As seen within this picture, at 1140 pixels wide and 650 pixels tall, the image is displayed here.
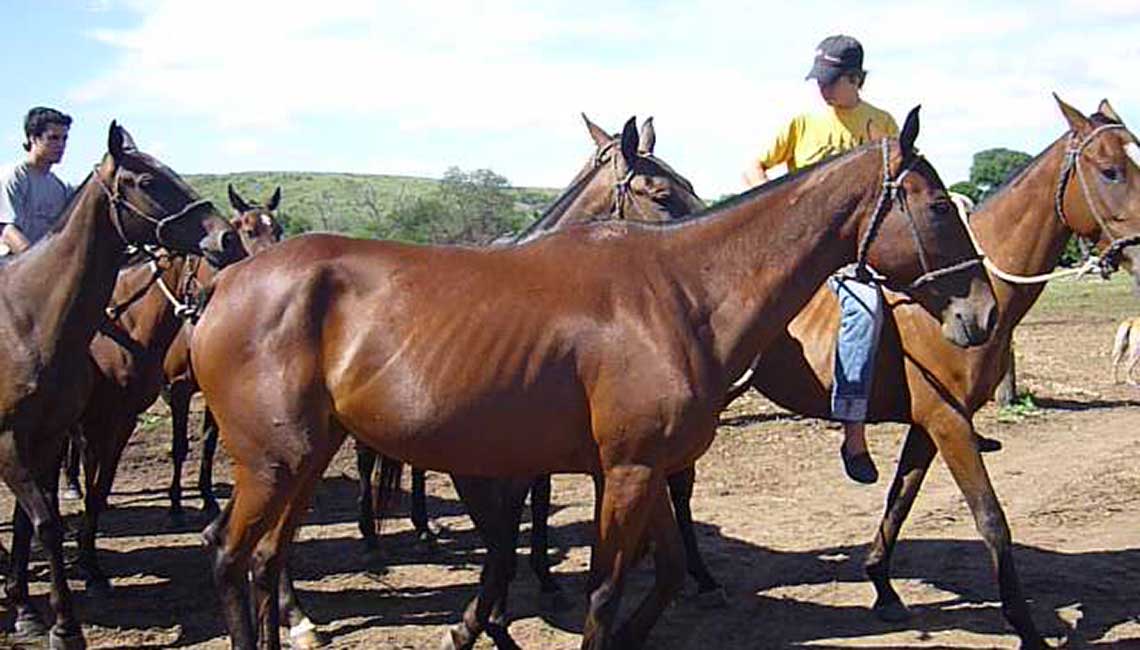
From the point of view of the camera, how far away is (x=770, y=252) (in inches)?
200

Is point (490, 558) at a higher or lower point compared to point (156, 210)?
lower

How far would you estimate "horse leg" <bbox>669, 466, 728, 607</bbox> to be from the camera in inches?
272

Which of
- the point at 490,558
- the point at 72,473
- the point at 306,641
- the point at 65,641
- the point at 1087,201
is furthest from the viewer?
the point at 72,473

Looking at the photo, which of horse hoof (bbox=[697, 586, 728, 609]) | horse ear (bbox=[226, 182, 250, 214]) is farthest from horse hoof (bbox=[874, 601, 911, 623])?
horse ear (bbox=[226, 182, 250, 214])

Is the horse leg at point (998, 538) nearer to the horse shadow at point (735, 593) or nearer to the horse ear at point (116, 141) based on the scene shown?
the horse shadow at point (735, 593)

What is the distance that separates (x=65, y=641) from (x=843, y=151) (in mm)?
4546

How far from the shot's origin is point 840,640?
631 cm

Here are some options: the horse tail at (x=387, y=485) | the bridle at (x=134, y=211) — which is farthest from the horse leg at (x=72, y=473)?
the bridle at (x=134, y=211)

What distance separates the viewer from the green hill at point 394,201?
44.4 m

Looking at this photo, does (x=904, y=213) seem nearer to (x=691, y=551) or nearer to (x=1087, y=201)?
(x=1087, y=201)

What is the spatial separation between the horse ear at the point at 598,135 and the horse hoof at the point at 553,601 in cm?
260

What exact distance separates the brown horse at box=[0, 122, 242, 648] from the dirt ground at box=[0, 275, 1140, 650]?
1.17 meters

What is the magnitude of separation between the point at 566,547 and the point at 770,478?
273cm

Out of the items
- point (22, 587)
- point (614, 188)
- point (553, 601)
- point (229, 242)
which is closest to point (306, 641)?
point (553, 601)
